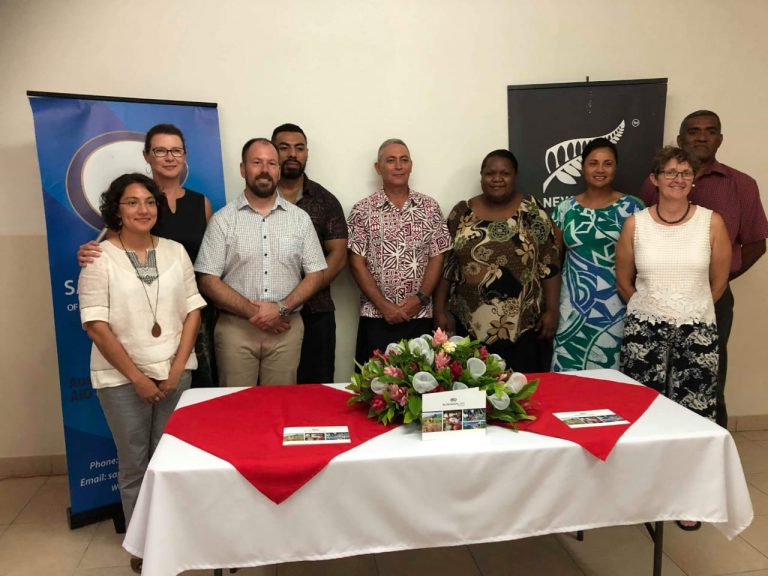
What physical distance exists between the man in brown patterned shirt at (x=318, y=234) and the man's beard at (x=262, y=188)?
12.8 inches

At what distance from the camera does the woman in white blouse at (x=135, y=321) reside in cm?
221

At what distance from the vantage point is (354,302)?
137 inches

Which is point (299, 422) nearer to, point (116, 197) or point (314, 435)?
point (314, 435)

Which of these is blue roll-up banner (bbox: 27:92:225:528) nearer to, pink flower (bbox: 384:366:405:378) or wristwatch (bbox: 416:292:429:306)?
wristwatch (bbox: 416:292:429:306)

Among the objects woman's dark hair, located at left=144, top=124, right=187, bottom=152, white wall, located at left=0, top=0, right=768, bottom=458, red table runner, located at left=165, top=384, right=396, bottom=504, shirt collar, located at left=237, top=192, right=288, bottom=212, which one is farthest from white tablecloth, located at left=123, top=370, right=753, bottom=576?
white wall, located at left=0, top=0, right=768, bottom=458

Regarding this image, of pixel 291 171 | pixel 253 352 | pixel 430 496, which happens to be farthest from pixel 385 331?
pixel 430 496

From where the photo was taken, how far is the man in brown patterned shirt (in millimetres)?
3041

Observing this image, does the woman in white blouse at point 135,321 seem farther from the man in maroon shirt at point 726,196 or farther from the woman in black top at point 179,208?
the man in maroon shirt at point 726,196

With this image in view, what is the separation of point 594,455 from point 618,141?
2.32m

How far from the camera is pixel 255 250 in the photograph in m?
2.71

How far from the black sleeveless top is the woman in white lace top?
198 cm

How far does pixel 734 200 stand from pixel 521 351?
1.31m

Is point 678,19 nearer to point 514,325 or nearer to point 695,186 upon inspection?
point 695,186

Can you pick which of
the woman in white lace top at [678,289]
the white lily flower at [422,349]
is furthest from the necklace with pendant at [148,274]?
the woman in white lace top at [678,289]
